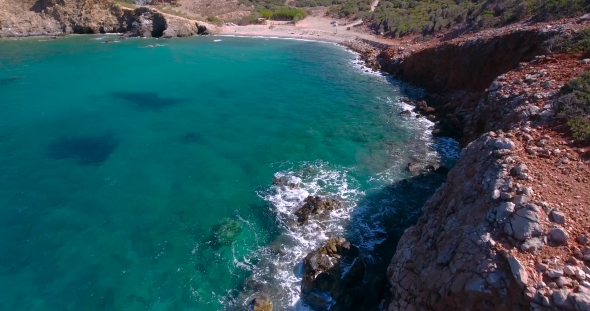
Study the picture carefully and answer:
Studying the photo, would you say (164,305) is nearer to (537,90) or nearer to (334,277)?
(334,277)

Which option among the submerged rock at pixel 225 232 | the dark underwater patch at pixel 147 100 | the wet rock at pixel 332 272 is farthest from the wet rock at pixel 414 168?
the dark underwater patch at pixel 147 100

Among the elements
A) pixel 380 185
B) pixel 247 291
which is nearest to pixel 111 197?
pixel 247 291

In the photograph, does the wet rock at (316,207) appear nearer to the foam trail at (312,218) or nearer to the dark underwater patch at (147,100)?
the foam trail at (312,218)

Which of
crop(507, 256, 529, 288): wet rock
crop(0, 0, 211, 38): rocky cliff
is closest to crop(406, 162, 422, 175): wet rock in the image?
crop(507, 256, 529, 288): wet rock

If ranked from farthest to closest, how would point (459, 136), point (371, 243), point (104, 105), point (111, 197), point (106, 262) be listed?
point (104, 105) → point (459, 136) → point (111, 197) → point (371, 243) → point (106, 262)

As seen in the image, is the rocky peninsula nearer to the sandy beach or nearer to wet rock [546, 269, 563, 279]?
wet rock [546, 269, 563, 279]

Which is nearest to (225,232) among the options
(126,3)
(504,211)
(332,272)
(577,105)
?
(332,272)
